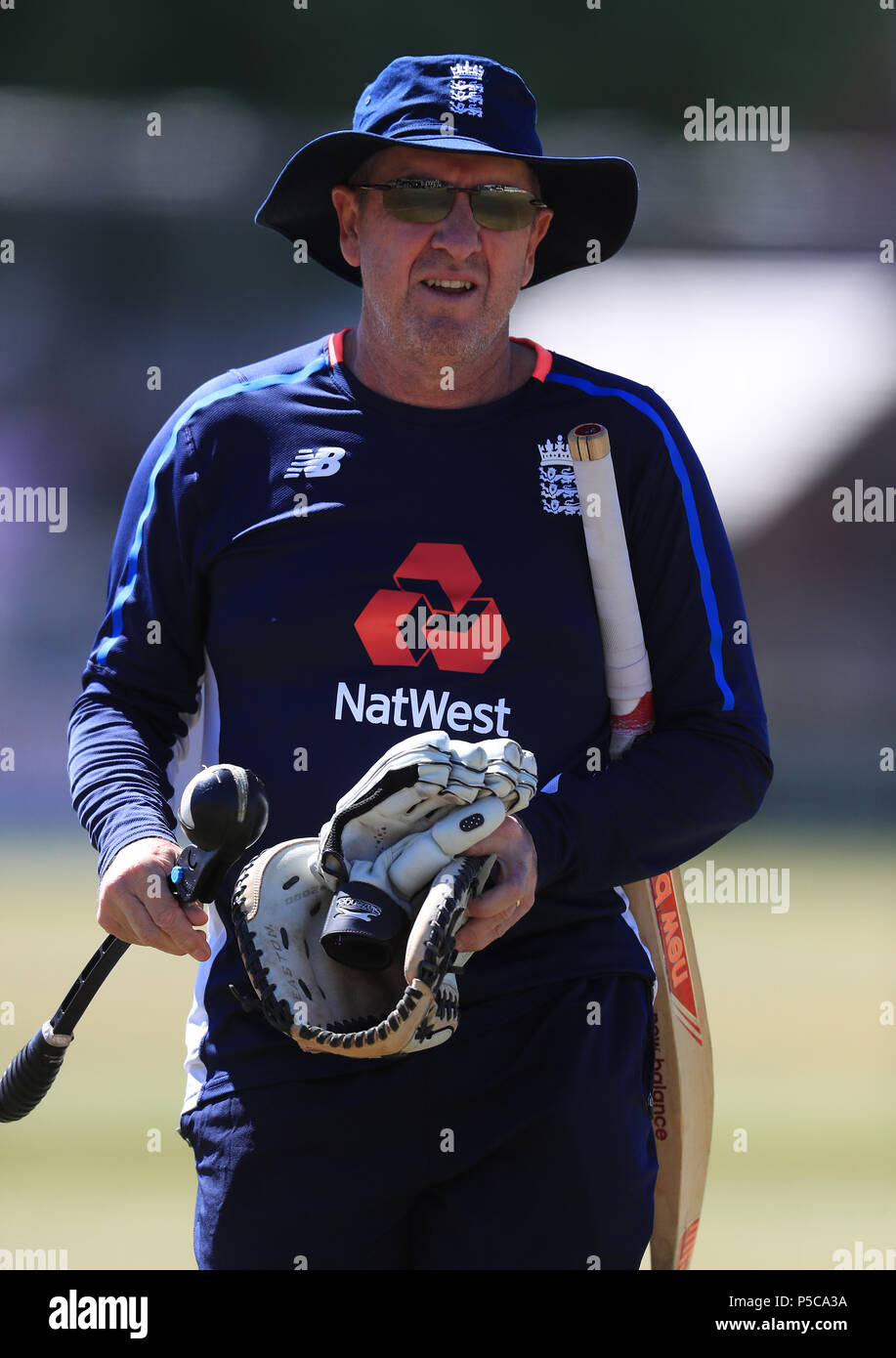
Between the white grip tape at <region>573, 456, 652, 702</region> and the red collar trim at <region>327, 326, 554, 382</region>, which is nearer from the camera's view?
the white grip tape at <region>573, 456, 652, 702</region>

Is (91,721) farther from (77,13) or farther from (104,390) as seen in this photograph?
(104,390)

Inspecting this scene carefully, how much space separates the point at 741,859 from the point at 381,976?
505cm

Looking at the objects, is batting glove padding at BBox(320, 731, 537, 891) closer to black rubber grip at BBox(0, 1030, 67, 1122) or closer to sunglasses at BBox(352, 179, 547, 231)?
black rubber grip at BBox(0, 1030, 67, 1122)

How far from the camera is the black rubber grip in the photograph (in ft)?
5.81

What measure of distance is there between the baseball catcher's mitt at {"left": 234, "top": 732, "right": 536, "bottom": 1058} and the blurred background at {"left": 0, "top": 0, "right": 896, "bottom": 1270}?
11.8 feet

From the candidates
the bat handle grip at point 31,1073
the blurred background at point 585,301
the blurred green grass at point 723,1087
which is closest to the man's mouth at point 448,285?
the bat handle grip at point 31,1073

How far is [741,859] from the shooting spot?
644 cm

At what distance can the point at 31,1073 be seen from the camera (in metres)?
1.78

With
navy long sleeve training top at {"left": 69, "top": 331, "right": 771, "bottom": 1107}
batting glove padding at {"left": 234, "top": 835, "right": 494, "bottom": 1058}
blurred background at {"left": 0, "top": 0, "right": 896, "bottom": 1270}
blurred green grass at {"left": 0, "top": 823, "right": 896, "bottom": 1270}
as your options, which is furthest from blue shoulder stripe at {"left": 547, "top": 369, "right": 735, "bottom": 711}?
blurred background at {"left": 0, "top": 0, "right": 896, "bottom": 1270}

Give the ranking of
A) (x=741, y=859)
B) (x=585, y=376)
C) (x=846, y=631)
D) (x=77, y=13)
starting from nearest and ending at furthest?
(x=585, y=376) < (x=77, y=13) < (x=741, y=859) < (x=846, y=631)

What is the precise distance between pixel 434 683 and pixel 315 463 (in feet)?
0.93

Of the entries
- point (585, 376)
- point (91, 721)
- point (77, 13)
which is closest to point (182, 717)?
point (91, 721)

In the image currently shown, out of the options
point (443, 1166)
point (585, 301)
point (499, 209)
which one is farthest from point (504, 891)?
point (585, 301)

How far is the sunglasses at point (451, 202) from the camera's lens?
1.74 m
